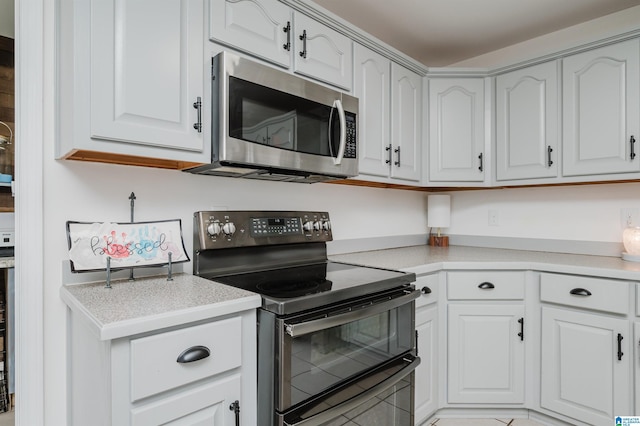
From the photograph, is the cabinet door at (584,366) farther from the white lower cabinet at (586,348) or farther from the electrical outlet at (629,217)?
the electrical outlet at (629,217)

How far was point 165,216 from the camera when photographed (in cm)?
157

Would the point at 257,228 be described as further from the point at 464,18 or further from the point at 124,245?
the point at 464,18

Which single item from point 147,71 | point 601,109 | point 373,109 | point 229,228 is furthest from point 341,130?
point 601,109

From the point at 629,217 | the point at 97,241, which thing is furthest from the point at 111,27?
the point at 629,217

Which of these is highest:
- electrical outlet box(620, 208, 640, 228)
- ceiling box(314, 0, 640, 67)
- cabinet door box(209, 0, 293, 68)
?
ceiling box(314, 0, 640, 67)

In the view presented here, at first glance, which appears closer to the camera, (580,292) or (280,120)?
(280,120)

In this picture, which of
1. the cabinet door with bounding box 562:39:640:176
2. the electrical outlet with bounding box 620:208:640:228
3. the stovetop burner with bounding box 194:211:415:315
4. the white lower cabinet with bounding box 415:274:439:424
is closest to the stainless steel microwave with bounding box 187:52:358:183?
the stovetop burner with bounding box 194:211:415:315

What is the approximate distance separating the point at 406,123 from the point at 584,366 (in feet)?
5.31

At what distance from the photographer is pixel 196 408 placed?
103 centimetres

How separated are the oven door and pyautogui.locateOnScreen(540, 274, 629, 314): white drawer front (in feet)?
2.72

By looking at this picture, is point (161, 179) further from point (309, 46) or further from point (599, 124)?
point (599, 124)

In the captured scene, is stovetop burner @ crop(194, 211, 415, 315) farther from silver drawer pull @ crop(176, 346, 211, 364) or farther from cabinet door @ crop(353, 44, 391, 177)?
cabinet door @ crop(353, 44, 391, 177)

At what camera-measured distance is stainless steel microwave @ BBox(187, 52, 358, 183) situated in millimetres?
1383

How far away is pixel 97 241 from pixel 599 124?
2542 millimetres
